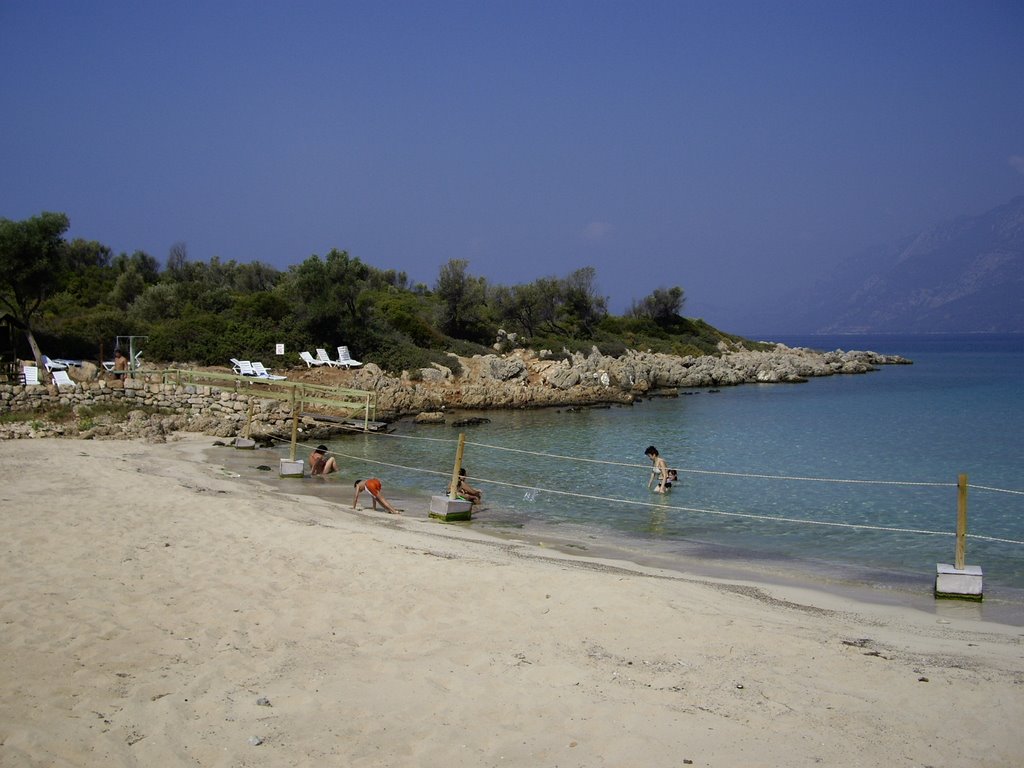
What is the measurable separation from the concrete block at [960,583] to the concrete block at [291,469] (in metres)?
12.5

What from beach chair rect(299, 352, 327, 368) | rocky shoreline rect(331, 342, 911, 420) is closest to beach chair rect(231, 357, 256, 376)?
rocky shoreline rect(331, 342, 911, 420)

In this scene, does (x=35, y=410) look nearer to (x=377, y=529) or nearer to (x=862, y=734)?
(x=377, y=529)

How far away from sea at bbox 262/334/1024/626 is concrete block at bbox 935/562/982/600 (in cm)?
15

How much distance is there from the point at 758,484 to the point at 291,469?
34.5 ft

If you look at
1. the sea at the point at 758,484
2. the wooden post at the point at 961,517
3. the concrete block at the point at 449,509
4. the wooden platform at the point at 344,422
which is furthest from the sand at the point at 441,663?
the wooden platform at the point at 344,422

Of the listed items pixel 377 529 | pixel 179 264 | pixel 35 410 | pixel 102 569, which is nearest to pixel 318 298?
pixel 35 410

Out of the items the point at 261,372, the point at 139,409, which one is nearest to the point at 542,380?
the point at 261,372

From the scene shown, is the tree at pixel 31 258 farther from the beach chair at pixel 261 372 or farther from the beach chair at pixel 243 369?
the beach chair at pixel 261 372

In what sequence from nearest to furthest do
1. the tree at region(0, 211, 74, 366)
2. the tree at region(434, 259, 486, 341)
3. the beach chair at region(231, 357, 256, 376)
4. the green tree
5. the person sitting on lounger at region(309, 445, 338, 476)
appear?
the person sitting on lounger at region(309, 445, 338, 476)
the tree at region(0, 211, 74, 366)
the beach chair at region(231, 357, 256, 376)
the green tree
the tree at region(434, 259, 486, 341)

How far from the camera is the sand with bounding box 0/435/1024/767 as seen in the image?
4664 millimetres

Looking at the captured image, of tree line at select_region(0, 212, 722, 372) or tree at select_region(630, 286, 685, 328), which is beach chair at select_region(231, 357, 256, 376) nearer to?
tree line at select_region(0, 212, 722, 372)

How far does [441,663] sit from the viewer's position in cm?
593

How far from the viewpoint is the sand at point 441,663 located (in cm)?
466

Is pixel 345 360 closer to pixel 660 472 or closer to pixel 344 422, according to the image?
pixel 344 422
